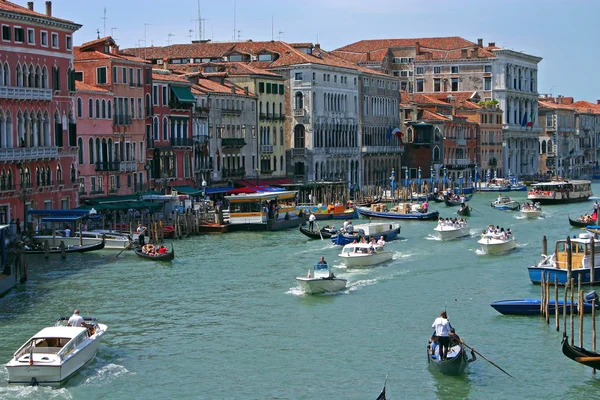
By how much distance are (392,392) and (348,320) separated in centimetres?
560

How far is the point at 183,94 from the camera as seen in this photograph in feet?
166

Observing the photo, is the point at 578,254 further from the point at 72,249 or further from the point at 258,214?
the point at 258,214

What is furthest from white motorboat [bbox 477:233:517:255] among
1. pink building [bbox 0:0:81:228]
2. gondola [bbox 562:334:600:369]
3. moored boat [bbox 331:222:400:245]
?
gondola [bbox 562:334:600:369]

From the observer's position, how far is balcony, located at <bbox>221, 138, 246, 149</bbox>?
54.3 metres

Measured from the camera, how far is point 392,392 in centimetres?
1986

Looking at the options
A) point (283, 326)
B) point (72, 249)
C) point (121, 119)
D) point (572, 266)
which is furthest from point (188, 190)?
point (283, 326)

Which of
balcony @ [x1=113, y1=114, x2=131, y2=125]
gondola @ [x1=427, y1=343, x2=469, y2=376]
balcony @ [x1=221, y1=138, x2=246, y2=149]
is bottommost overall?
gondola @ [x1=427, y1=343, x2=469, y2=376]

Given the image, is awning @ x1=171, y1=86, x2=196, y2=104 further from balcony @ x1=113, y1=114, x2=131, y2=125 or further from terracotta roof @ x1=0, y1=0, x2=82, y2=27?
terracotta roof @ x1=0, y1=0, x2=82, y2=27

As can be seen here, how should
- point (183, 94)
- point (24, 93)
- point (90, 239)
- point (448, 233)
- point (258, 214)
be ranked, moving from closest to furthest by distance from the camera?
point (90, 239) → point (24, 93) → point (448, 233) → point (258, 214) → point (183, 94)

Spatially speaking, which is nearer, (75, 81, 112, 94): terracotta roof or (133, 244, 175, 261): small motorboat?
(133, 244, 175, 261): small motorboat

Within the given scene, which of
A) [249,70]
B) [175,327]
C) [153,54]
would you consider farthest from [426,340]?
[153,54]

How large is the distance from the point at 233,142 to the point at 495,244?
20666 millimetres

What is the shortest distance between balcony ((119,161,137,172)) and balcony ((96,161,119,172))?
35 centimetres

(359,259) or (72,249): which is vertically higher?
(72,249)
